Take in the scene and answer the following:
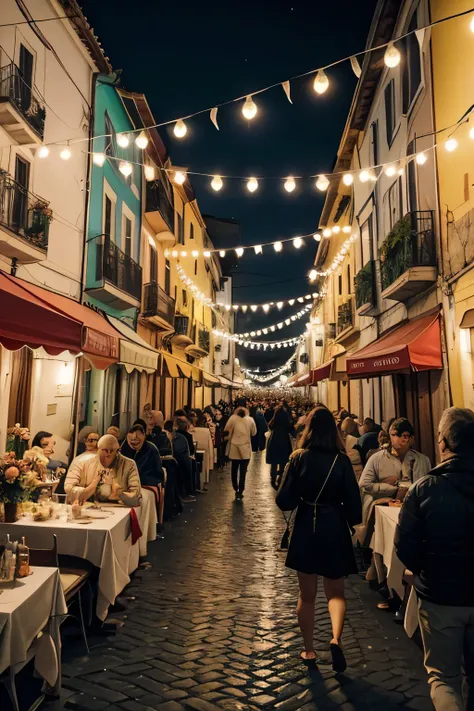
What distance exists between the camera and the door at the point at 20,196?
923 cm

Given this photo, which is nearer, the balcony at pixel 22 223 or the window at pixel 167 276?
the balcony at pixel 22 223

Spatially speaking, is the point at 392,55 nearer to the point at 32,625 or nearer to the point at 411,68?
the point at 411,68

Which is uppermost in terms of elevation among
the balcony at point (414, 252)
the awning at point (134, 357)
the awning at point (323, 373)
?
the balcony at point (414, 252)

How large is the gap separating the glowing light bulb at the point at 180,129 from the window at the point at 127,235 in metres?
8.86

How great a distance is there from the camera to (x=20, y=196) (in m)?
9.41

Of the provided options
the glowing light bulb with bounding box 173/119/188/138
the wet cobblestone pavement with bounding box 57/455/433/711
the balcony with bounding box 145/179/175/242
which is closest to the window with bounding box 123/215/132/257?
the balcony with bounding box 145/179/175/242

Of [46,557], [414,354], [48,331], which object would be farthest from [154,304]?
[46,557]

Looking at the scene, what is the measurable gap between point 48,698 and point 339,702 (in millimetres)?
2002

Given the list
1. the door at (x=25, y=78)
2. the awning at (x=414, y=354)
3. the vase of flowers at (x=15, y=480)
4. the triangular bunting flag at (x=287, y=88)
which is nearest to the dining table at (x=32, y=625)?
the vase of flowers at (x=15, y=480)

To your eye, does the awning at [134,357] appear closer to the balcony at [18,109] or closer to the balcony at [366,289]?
the balcony at [18,109]

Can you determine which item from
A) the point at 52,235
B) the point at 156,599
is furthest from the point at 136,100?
the point at 156,599

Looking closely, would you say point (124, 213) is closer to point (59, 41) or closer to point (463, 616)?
point (59, 41)

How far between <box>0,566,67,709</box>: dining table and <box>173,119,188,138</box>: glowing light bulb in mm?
6452

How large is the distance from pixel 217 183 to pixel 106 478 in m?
5.93
